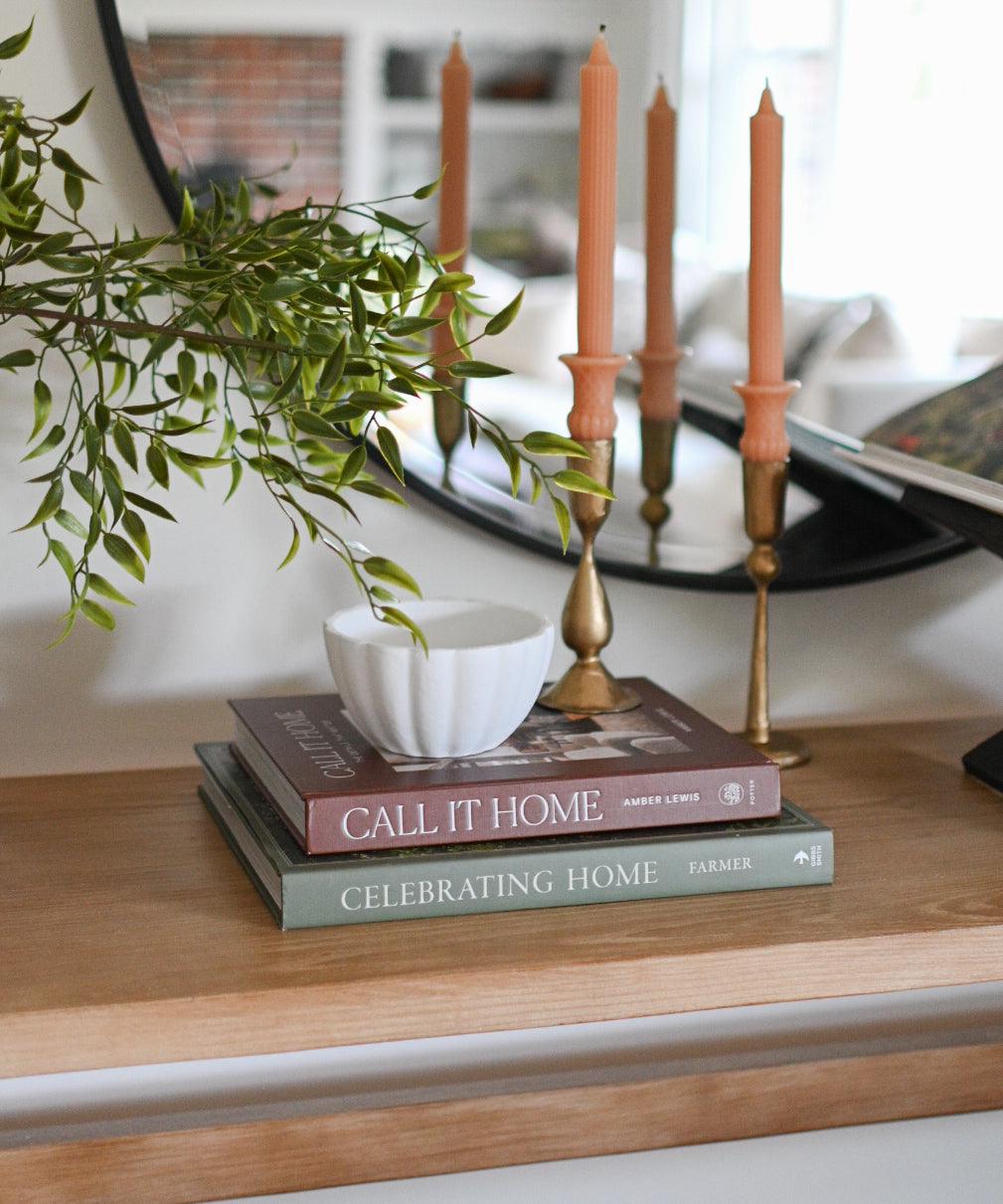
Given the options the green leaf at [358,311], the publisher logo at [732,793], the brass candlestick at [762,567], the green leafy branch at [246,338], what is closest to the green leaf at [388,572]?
the green leafy branch at [246,338]

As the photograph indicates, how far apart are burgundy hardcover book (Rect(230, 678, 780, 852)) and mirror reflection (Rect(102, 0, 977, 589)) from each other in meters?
0.22

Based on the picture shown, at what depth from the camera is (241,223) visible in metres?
0.86

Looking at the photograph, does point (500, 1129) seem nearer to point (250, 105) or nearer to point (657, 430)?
point (657, 430)

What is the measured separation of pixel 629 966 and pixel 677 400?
19.2 inches

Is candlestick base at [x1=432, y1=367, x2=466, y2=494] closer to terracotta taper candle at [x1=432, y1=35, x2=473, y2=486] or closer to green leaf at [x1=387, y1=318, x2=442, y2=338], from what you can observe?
terracotta taper candle at [x1=432, y1=35, x2=473, y2=486]

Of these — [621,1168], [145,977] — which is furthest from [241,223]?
[621,1168]

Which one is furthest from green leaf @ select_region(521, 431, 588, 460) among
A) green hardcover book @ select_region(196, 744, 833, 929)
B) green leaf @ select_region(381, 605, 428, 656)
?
green hardcover book @ select_region(196, 744, 833, 929)

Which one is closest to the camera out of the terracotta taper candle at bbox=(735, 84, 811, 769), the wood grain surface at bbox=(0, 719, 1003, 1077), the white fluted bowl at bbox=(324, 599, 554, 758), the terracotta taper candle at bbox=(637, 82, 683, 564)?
the wood grain surface at bbox=(0, 719, 1003, 1077)

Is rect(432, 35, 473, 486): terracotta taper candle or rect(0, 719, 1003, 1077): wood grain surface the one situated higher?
rect(432, 35, 473, 486): terracotta taper candle

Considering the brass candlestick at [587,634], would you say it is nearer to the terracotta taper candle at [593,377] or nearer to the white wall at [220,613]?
the terracotta taper candle at [593,377]

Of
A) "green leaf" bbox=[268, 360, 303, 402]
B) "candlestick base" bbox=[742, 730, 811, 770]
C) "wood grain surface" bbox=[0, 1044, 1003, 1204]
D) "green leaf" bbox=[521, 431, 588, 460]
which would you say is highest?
"green leaf" bbox=[268, 360, 303, 402]

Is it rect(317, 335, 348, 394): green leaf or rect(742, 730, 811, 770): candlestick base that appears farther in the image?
rect(742, 730, 811, 770): candlestick base

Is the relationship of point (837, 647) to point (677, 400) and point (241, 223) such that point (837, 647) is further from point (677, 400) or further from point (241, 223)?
point (241, 223)

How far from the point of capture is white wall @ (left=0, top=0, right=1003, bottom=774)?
0.90m
